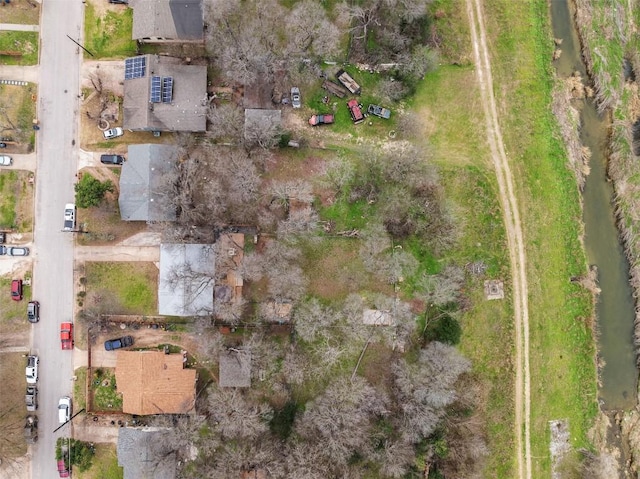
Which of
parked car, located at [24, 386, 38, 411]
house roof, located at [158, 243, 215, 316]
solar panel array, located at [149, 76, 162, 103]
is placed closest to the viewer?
house roof, located at [158, 243, 215, 316]

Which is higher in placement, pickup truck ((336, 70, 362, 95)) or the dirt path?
pickup truck ((336, 70, 362, 95))

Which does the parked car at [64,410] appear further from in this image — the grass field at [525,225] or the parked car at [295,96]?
the grass field at [525,225]

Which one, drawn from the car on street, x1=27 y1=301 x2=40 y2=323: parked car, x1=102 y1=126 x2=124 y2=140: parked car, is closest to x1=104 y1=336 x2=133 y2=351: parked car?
the car on street

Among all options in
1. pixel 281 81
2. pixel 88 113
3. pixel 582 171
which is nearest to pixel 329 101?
pixel 281 81

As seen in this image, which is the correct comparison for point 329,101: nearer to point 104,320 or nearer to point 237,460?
point 104,320

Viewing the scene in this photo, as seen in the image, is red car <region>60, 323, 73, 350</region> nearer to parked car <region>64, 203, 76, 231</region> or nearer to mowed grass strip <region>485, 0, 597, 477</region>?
parked car <region>64, 203, 76, 231</region>

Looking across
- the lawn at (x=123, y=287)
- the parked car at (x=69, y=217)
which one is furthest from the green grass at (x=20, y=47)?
the lawn at (x=123, y=287)
